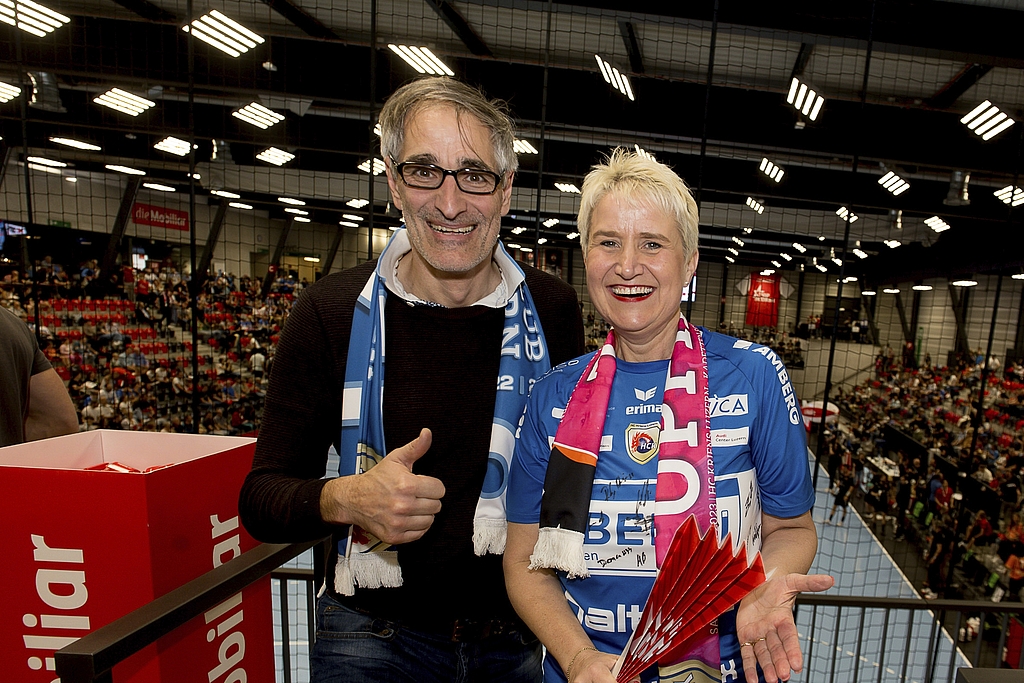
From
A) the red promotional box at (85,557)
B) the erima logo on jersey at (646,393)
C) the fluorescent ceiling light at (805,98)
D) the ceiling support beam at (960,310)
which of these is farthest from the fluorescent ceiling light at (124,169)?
the ceiling support beam at (960,310)

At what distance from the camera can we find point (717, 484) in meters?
1.06

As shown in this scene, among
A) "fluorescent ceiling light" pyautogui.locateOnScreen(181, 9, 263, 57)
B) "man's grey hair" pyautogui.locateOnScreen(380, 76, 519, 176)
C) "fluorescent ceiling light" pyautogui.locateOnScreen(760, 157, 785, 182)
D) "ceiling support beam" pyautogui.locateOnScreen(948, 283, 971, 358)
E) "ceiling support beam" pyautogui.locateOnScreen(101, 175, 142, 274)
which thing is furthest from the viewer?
"ceiling support beam" pyautogui.locateOnScreen(948, 283, 971, 358)

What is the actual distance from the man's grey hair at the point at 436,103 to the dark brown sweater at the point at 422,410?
336 millimetres

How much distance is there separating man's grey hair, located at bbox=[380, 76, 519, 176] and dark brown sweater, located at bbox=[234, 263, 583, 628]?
1.10ft

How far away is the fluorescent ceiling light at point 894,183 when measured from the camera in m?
8.61

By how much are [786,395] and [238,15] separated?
6.65 m

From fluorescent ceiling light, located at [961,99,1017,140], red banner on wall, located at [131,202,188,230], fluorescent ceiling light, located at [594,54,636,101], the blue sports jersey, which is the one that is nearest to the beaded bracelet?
the blue sports jersey

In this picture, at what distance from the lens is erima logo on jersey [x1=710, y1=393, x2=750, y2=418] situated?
1.09 meters

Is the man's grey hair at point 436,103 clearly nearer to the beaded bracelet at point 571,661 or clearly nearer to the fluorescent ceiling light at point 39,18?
the beaded bracelet at point 571,661

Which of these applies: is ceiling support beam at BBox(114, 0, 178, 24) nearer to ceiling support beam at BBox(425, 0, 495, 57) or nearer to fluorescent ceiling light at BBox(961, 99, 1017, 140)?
ceiling support beam at BBox(425, 0, 495, 57)

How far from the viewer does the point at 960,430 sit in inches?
553

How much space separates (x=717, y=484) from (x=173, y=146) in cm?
1113

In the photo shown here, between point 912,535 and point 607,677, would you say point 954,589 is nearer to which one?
point 912,535

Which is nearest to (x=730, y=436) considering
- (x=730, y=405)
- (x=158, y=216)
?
(x=730, y=405)
